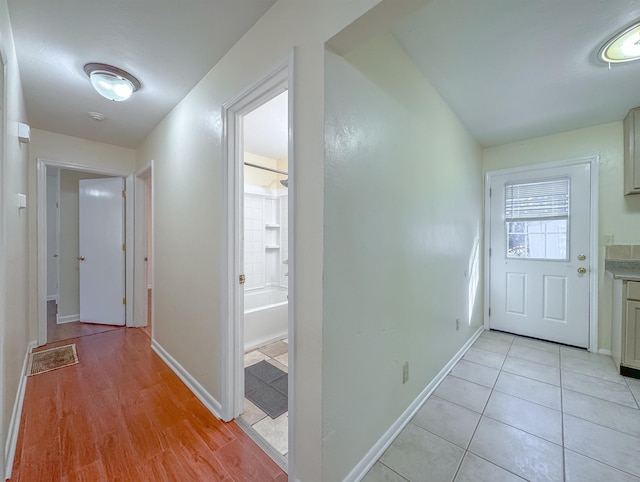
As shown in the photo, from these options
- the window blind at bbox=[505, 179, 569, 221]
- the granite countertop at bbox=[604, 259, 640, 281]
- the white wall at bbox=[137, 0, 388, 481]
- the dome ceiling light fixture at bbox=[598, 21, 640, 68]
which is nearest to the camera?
the white wall at bbox=[137, 0, 388, 481]

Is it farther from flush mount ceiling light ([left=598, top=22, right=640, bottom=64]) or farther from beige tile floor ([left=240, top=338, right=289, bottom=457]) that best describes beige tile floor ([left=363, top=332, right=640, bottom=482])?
flush mount ceiling light ([left=598, top=22, right=640, bottom=64])

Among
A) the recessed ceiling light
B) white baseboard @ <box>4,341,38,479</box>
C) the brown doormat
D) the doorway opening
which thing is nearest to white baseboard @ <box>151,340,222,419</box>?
the brown doormat

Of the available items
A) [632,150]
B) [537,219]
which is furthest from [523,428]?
[632,150]

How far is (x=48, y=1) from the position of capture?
1.30 meters

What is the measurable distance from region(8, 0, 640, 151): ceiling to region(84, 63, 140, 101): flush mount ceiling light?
0.22 feet

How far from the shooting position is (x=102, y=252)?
3568 mm

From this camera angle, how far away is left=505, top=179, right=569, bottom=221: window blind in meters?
2.96

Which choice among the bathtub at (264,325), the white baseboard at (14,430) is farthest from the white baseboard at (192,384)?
the white baseboard at (14,430)

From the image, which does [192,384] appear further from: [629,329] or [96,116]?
[629,329]

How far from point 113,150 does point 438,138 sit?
3.87 metres

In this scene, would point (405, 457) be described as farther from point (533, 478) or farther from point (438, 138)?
point (438, 138)

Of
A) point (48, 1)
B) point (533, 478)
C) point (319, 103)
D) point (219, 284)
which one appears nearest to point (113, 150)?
point (48, 1)

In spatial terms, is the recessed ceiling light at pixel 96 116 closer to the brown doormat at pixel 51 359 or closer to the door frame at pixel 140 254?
the door frame at pixel 140 254

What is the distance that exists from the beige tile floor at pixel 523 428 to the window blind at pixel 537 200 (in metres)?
1.64
